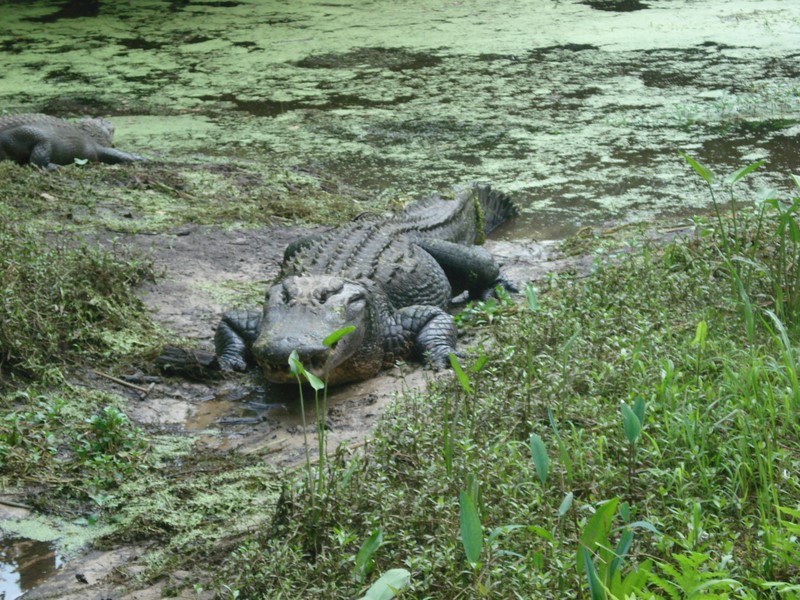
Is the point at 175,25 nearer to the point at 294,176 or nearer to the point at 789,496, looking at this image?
the point at 294,176

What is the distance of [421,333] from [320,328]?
62 centimetres

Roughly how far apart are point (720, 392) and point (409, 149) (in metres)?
4.74

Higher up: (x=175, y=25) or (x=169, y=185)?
(x=175, y=25)

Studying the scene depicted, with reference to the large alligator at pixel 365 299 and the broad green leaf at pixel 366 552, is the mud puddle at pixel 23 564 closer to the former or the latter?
the broad green leaf at pixel 366 552

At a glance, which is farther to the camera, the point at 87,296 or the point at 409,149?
the point at 409,149

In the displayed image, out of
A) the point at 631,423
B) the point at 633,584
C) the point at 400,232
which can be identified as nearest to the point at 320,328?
the point at 400,232

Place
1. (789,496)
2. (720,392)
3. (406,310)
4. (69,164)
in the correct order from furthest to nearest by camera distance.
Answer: (69,164) < (406,310) < (720,392) < (789,496)

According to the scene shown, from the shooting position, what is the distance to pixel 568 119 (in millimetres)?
7855

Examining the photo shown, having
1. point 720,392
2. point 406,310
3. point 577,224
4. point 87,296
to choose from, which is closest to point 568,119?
point 577,224

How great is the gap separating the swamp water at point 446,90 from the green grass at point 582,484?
1.02m

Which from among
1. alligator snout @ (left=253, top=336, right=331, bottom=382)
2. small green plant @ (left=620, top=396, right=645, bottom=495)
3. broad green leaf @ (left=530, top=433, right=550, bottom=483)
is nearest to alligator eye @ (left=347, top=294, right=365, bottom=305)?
alligator snout @ (left=253, top=336, right=331, bottom=382)

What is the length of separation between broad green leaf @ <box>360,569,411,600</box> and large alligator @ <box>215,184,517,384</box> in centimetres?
183

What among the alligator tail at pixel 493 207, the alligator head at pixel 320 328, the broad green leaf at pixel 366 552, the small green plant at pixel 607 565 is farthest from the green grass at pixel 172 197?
the small green plant at pixel 607 565

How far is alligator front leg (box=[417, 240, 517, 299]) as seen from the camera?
514 cm
